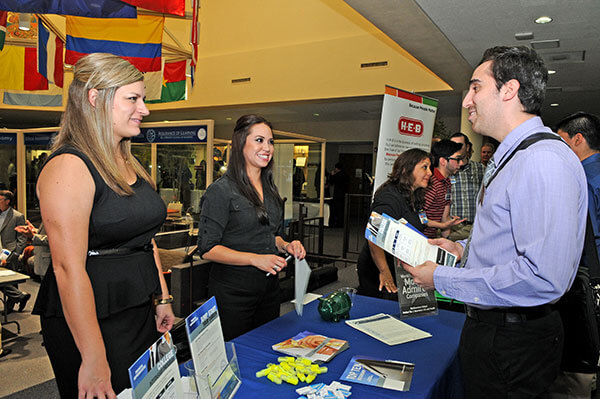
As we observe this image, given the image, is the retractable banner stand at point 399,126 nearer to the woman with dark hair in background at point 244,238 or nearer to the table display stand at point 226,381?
the woman with dark hair in background at point 244,238

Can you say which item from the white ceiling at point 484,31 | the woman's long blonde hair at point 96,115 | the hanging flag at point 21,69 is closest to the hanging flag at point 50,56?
the hanging flag at point 21,69

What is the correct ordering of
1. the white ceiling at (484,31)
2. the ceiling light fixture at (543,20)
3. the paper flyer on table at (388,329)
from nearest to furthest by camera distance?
the paper flyer on table at (388,329)
the white ceiling at (484,31)
the ceiling light fixture at (543,20)

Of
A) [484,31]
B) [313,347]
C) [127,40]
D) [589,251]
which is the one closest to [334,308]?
[313,347]

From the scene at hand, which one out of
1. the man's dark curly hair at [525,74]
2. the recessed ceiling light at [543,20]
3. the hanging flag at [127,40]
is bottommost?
the man's dark curly hair at [525,74]

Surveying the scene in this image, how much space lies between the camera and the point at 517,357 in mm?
1285

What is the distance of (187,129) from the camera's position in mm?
6203

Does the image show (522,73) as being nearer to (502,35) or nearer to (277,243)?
(277,243)

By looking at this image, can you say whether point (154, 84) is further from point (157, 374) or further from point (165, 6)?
point (157, 374)

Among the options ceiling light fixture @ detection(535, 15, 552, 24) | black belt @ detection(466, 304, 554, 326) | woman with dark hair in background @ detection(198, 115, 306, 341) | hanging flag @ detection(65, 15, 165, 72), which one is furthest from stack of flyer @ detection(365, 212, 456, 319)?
hanging flag @ detection(65, 15, 165, 72)

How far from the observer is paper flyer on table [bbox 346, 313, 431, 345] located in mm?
1769

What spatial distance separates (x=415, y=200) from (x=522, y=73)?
1.86m

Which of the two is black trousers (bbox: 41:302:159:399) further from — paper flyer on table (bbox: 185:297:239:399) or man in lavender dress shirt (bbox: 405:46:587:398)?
man in lavender dress shirt (bbox: 405:46:587:398)

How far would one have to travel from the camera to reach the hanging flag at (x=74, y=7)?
3.11 metres

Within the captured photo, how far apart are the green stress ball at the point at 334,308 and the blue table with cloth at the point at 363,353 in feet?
0.10
